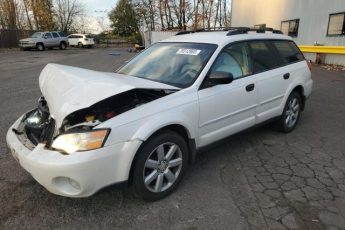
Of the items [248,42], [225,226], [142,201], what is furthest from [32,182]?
[248,42]

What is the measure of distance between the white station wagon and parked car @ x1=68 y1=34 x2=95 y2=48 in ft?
125

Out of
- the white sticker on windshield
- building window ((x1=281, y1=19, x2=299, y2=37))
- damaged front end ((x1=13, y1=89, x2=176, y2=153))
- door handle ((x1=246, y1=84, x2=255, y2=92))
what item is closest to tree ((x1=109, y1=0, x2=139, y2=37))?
building window ((x1=281, y1=19, x2=299, y2=37))

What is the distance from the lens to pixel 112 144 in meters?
2.80

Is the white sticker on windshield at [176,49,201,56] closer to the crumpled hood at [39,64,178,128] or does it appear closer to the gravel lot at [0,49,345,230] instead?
the crumpled hood at [39,64,178,128]

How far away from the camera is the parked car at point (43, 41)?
3045 centimetres

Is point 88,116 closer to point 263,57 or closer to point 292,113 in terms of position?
point 263,57

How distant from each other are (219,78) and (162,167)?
119 centimetres

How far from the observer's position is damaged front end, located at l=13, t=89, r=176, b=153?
2.79m

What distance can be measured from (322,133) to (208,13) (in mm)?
33315

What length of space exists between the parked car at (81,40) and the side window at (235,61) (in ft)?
127

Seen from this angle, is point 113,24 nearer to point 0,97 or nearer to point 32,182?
point 0,97

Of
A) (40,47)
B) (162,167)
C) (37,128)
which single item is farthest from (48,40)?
(162,167)

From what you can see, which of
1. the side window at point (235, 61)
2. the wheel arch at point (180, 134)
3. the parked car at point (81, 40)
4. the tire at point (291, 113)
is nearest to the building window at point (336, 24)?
the tire at point (291, 113)

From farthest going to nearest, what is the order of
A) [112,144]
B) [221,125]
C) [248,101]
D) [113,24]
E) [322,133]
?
[113,24]
[322,133]
[248,101]
[221,125]
[112,144]
